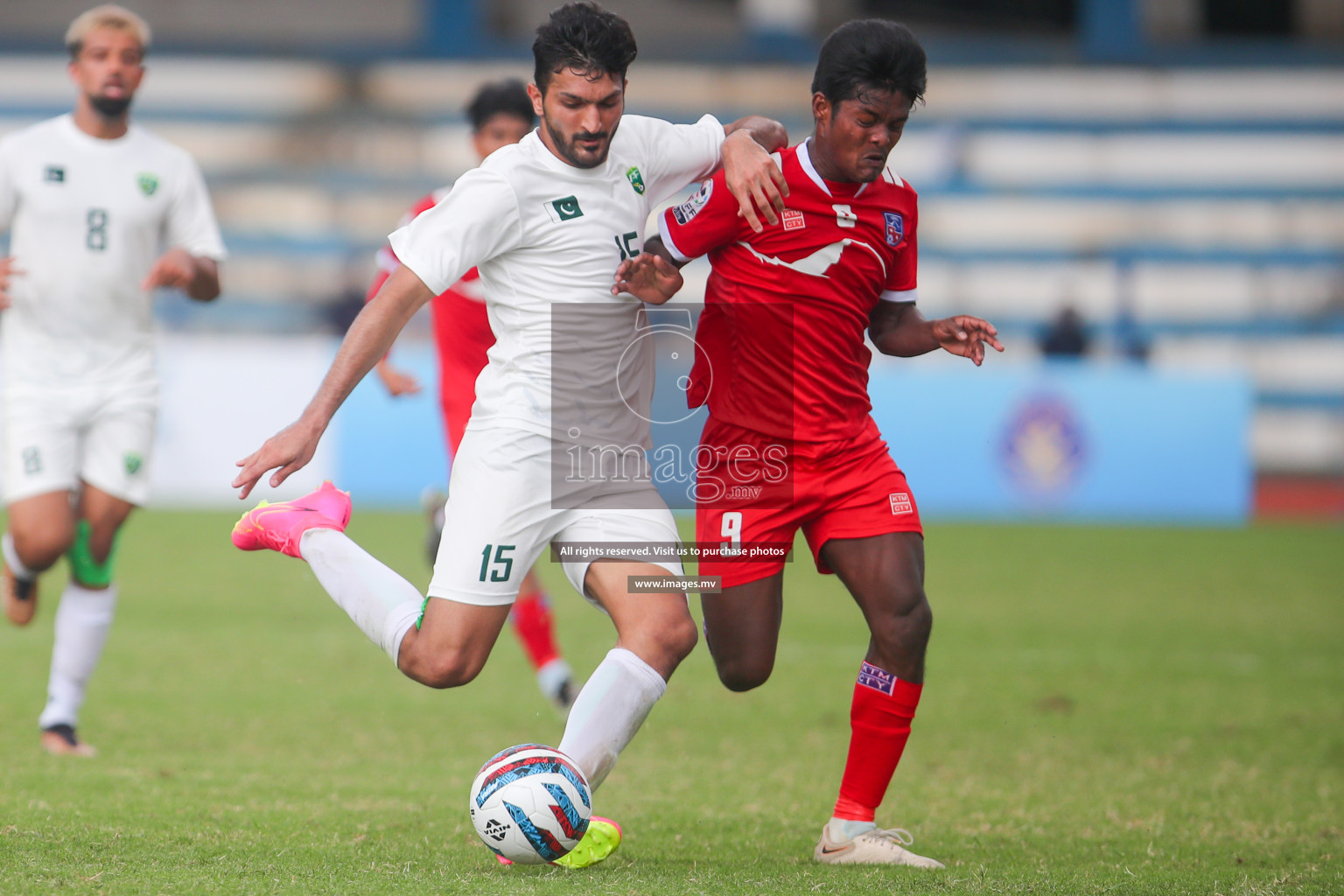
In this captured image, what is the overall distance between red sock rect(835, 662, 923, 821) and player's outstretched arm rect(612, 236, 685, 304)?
4.02 feet

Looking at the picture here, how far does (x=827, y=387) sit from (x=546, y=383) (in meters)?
0.88

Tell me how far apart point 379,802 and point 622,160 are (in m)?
2.18

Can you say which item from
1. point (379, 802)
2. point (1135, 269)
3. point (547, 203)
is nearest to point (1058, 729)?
point (379, 802)

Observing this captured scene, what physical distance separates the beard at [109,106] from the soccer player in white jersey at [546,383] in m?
2.30

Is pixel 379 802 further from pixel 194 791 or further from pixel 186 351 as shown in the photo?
pixel 186 351

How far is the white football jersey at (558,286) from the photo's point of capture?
4074 millimetres

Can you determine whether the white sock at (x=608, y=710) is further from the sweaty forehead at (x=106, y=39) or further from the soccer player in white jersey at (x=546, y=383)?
the sweaty forehead at (x=106, y=39)

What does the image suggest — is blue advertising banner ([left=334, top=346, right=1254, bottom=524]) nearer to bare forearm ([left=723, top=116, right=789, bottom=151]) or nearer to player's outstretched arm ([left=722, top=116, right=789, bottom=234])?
bare forearm ([left=723, top=116, right=789, bottom=151])

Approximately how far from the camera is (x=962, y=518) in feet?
48.3

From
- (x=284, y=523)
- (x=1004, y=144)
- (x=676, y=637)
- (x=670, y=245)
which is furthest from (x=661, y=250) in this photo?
(x=1004, y=144)

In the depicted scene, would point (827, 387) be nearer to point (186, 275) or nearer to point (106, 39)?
point (186, 275)

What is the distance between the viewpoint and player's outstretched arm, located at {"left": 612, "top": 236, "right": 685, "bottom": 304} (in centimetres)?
411

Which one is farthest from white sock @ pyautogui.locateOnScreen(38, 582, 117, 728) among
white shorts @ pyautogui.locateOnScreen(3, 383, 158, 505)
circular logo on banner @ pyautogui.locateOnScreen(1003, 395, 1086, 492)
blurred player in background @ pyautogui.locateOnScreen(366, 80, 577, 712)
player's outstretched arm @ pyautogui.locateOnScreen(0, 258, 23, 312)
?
circular logo on banner @ pyautogui.locateOnScreen(1003, 395, 1086, 492)

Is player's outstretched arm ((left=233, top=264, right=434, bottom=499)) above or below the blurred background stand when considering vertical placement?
below
